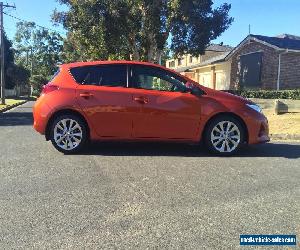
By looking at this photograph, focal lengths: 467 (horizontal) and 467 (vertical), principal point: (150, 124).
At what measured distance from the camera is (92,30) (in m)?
27.4

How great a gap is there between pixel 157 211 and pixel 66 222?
96cm

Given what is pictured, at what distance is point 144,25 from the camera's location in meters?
27.1

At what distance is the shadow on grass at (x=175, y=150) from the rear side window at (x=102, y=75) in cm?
122

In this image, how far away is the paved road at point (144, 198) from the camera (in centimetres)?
424

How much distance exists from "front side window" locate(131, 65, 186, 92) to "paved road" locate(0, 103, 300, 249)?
117cm

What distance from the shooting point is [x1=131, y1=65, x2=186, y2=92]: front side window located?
8266 mm

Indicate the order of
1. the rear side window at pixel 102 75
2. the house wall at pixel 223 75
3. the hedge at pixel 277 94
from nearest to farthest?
the rear side window at pixel 102 75 → the hedge at pixel 277 94 → the house wall at pixel 223 75

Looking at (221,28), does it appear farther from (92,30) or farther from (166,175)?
(166,175)

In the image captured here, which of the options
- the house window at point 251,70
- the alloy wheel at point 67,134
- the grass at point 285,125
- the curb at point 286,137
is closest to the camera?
the alloy wheel at point 67,134

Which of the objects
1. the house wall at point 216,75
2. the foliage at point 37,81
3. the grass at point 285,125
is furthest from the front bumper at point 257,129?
the foliage at point 37,81

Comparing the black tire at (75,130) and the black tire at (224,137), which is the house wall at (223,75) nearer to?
the black tire at (224,137)

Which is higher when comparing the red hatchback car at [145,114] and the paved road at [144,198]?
the red hatchback car at [145,114]

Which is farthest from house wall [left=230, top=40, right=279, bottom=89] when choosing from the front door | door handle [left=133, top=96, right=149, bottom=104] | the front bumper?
door handle [left=133, top=96, right=149, bottom=104]

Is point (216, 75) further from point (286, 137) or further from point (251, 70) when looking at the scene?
point (286, 137)
